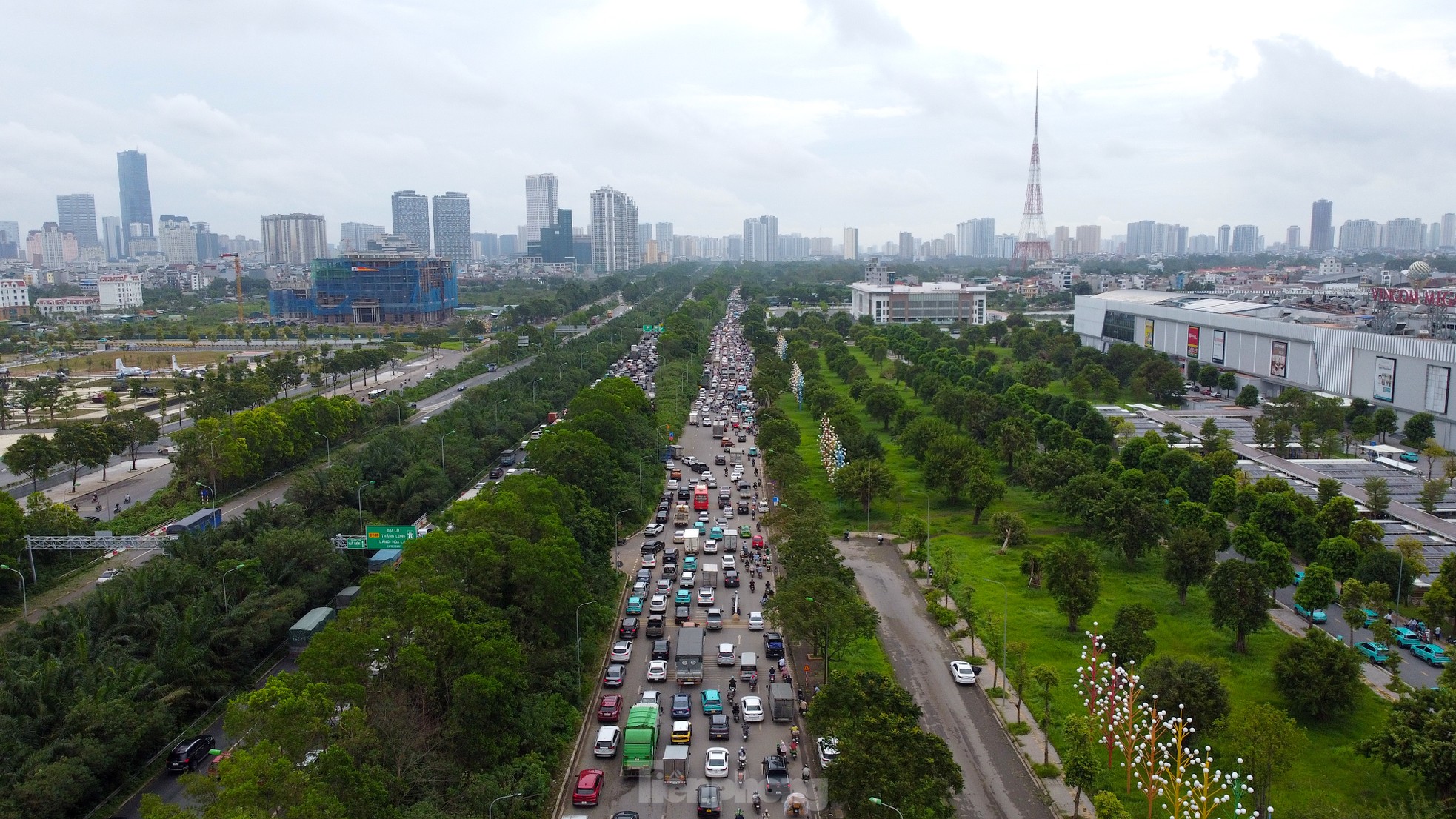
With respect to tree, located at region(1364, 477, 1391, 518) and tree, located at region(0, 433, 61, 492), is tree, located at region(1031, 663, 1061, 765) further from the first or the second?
tree, located at region(0, 433, 61, 492)

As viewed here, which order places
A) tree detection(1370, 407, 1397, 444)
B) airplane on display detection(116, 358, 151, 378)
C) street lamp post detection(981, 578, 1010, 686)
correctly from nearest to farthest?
street lamp post detection(981, 578, 1010, 686) → tree detection(1370, 407, 1397, 444) → airplane on display detection(116, 358, 151, 378)

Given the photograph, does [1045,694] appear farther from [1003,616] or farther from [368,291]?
[368,291]

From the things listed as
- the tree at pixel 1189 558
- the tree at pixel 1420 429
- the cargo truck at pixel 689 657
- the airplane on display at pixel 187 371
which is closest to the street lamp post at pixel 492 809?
the cargo truck at pixel 689 657

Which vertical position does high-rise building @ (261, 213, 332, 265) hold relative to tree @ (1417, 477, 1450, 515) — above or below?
above

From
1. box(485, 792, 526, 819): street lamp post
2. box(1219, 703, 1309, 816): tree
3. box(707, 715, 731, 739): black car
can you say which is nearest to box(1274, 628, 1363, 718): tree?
box(1219, 703, 1309, 816): tree

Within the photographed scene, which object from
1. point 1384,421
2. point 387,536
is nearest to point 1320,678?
point 387,536

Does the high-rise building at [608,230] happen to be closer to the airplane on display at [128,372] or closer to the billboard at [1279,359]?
the airplane on display at [128,372]
